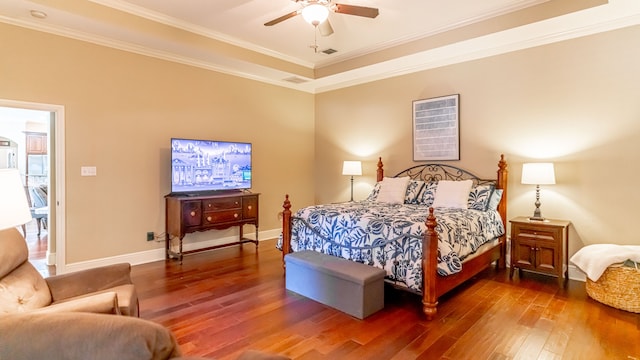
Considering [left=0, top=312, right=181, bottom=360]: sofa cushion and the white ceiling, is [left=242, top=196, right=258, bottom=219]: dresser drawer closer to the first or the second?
the white ceiling

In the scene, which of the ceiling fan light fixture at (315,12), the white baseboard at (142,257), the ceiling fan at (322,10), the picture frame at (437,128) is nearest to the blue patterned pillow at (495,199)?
the picture frame at (437,128)

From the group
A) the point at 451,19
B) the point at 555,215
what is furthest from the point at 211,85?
the point at 555,215

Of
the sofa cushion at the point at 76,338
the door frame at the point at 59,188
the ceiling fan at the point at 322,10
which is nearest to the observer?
the sofa cushion at the point at 76,338

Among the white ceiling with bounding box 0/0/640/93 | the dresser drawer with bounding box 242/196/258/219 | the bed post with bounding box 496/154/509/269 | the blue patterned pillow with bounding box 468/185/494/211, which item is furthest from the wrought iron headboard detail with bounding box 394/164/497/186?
the dresser drawer with bounding box 242/196/258/219

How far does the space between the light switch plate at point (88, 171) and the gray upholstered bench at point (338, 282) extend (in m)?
2.78

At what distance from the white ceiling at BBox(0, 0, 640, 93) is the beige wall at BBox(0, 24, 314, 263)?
0.72ft

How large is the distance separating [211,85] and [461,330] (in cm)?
472

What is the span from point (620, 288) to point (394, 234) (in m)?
2.08

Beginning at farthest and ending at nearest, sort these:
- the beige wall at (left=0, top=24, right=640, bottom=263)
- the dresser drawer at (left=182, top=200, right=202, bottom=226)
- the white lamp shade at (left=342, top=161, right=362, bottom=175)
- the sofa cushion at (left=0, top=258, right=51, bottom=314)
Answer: the white lamp shade at (left=342, top=161, right=362, bottom=175) → the dresser drawer at (left=182, top=200, right=202, bottom=226) → the beige wall at (left=0, top=24, right=640, bottom=263) → the sofa cushion at (left=0, top=258, right=51, bottom=314)

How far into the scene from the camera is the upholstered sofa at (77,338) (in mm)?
899

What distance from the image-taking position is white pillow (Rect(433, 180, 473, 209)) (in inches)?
170

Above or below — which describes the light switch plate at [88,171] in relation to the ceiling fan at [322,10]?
below

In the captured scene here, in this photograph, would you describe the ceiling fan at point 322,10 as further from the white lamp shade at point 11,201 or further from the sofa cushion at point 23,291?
the sofa cushion at point 23,291

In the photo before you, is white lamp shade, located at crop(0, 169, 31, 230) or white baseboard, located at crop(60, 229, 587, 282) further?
white baseboard, located at crop(60, 229, 587, 282)
